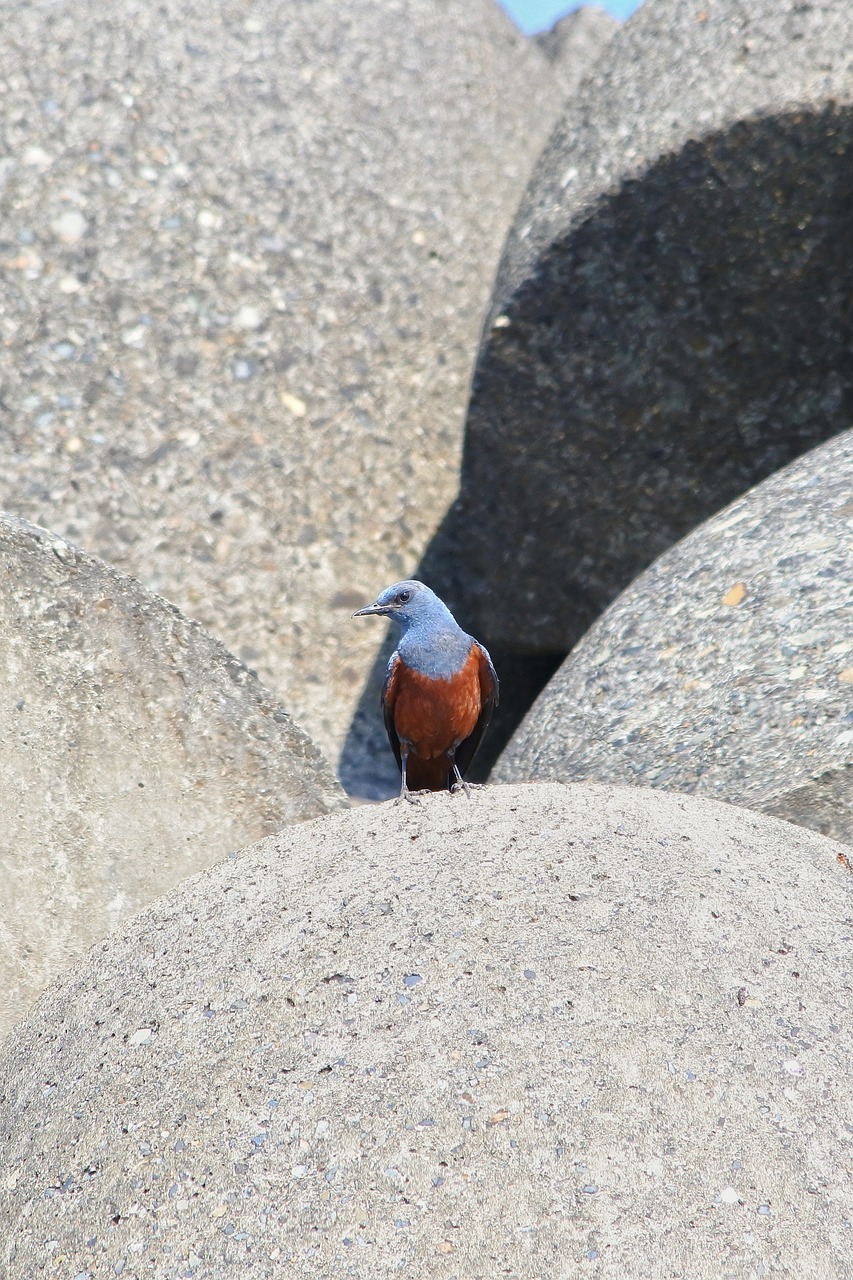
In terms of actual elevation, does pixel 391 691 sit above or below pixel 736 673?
below

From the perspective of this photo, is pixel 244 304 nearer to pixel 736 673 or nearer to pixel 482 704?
pixel 482 704

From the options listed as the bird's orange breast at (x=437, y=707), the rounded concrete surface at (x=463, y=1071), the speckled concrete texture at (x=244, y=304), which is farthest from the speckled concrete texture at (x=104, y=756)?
the speckled concrete texture at (x=244, y=304)

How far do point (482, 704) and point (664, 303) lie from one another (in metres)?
1.94

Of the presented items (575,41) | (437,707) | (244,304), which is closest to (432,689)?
(437,707)

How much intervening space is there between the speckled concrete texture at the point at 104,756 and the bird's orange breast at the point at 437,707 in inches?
28.3

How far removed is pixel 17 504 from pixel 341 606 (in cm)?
149

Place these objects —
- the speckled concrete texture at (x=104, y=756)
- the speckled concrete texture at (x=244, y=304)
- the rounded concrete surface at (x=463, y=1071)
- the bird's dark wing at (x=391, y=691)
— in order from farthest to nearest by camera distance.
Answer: the speckled concrete texture at (x=244, y=304) → the bird's dark wing at (x=391, y=691) → the speckled concrete texture at (x=104, y=756) → the rounded concrete surface at (x=463, y=1071)

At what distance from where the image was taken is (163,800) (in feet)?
10.8

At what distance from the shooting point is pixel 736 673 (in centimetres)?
348

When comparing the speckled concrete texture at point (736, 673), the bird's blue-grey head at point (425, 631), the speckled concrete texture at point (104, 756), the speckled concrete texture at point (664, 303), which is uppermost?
the speckled concrete texture at point (664, 303)

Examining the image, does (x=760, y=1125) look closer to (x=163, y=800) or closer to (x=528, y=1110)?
(x=528, y=1110)

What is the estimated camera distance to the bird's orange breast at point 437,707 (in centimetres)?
409

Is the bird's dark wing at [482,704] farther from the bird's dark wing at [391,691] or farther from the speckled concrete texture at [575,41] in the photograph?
the speckled concrete texture at [575,41]

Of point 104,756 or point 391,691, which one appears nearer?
point 104,756
